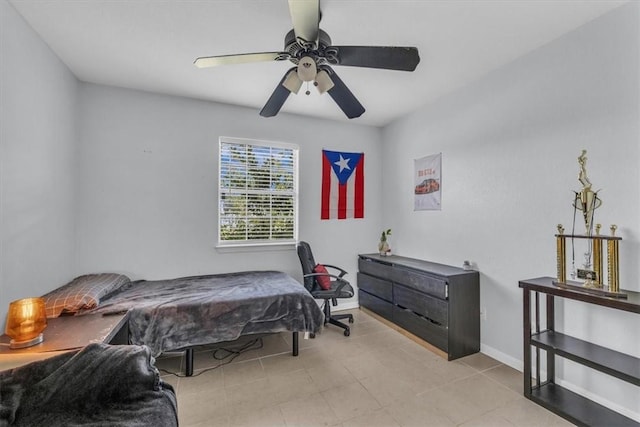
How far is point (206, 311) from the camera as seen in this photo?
2279 millimetres

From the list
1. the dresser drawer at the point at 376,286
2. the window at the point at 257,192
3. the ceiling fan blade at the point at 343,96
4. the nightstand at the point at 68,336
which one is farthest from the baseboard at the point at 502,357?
the nightstand at the point at 68,336

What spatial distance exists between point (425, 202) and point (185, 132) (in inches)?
118

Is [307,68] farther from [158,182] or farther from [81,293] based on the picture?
[81,293]

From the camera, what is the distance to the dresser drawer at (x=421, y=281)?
264 centimetres

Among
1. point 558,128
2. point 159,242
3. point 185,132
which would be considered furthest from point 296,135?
point 558,128

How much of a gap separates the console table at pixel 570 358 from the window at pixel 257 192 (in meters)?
2.63

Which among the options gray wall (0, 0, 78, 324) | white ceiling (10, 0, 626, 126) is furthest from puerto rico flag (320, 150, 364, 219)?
gray wall (0, 0, 78, 324)

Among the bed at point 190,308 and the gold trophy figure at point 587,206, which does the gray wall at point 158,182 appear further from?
the gold trophy figure at point 587,206

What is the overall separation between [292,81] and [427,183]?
7.13 ft

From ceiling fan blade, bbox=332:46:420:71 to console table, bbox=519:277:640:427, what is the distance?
1787 millimetres

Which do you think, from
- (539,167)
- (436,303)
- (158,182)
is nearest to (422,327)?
(436,303)

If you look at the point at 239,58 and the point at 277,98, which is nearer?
the point at 239,58

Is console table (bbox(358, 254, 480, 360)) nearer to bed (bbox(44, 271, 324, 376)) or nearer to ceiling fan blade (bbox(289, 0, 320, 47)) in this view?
bed (bbox(44, 271, 324, 376))

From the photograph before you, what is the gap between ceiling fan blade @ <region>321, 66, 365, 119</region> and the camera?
2008 millimetres
